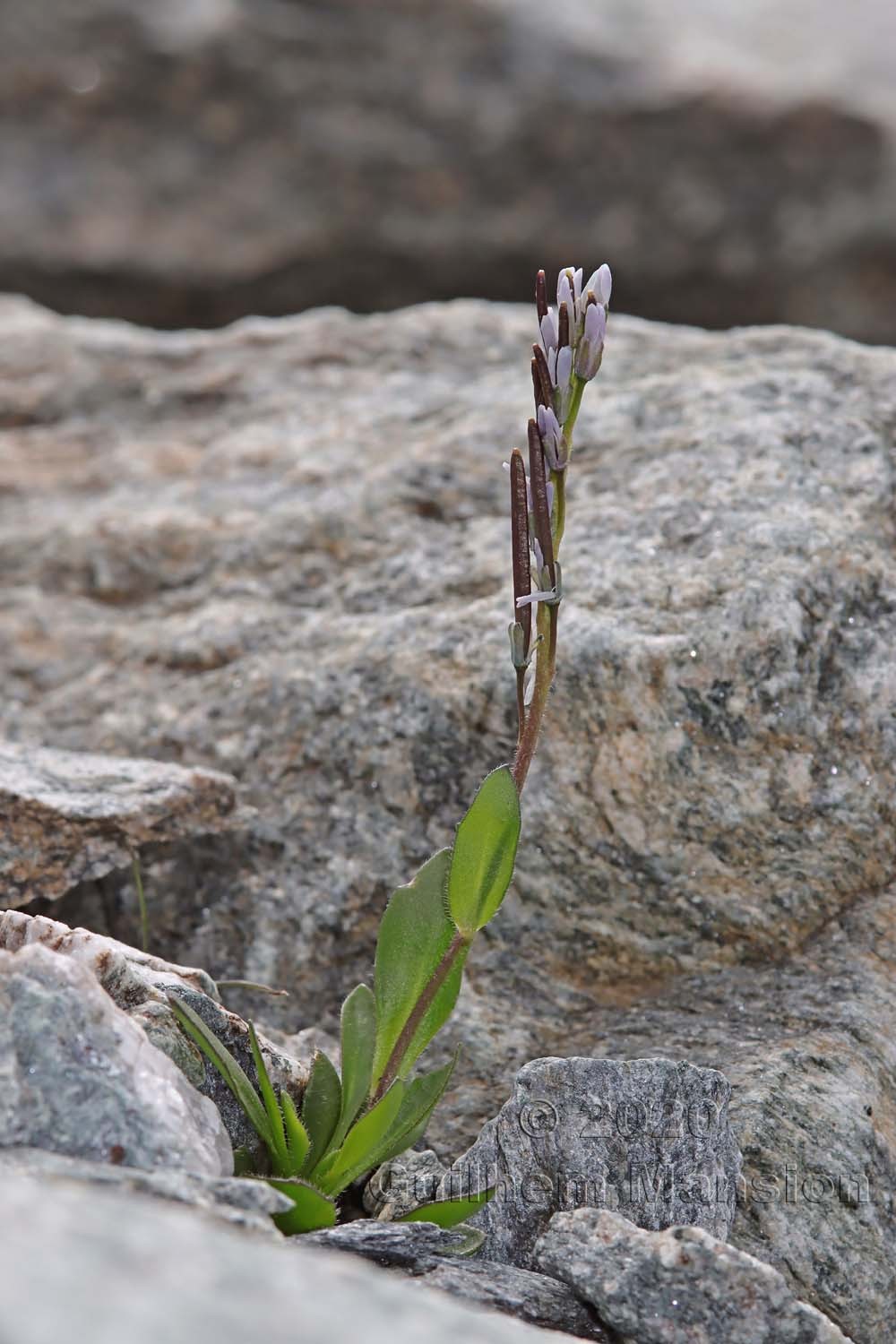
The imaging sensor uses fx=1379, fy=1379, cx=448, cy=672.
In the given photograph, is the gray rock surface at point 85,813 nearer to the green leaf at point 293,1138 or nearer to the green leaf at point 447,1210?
the green leaf at point 293,1138

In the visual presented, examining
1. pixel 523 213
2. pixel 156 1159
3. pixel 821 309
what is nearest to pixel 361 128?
pixel 523 213

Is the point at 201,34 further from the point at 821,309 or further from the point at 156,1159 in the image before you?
the point at 156,1159

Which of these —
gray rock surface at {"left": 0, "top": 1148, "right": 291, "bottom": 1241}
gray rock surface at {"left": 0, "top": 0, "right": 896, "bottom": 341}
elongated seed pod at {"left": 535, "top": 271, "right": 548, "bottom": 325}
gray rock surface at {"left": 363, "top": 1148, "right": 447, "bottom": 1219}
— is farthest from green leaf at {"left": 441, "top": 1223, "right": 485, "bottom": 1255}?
gray rock surface at {"left": 0, "top": 0, "right": 896, "bottom": 341}

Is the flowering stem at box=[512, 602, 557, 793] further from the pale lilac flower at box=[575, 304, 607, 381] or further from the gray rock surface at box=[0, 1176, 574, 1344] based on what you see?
the gray rock surface at box=[0, 1176, 574, 1344]

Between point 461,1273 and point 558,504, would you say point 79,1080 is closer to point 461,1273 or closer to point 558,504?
point 461,1273

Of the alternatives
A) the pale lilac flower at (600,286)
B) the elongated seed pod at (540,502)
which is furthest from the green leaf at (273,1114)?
the pale lilac flower at (600,286)

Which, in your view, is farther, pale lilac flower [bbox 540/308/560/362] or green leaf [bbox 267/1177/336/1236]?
pale lilac flower [bbox 540/308/560/362]

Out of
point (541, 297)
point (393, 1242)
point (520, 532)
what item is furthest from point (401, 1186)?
point (541, 297)
